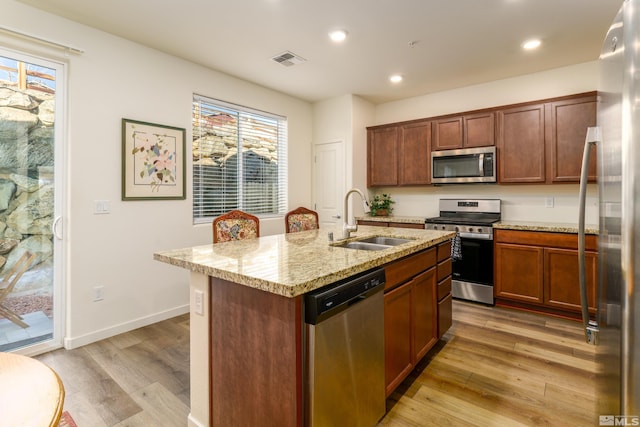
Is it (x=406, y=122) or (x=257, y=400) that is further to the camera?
(x=406, y=122)

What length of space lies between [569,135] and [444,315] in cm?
243

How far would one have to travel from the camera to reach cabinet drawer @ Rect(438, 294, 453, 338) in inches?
102

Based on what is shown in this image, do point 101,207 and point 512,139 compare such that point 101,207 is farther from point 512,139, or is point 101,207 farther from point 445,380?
point 512,139

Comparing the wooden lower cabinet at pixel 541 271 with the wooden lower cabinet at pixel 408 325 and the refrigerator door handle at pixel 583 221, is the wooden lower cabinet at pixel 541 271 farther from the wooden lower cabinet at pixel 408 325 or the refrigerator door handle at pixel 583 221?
the refrigerator door handle at pixel 583 221

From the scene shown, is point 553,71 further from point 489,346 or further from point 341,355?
point 341,355

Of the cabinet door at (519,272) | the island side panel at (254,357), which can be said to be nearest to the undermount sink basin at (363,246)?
the island side panel at (254,357)

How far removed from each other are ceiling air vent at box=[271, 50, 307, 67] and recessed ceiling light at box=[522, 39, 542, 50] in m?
2.19

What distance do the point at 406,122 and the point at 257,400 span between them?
13.3 feet

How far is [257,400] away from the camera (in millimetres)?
1406

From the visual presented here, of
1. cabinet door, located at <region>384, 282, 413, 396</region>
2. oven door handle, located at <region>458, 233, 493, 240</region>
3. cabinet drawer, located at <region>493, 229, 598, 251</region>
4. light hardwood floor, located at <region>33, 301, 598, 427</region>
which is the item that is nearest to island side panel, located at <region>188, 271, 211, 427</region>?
light hardwood floor, located at <region>33, 301, 598, 427</region>

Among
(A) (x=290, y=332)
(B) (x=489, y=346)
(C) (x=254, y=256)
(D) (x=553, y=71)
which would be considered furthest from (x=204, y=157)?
A: (D) (x=553, y=71)

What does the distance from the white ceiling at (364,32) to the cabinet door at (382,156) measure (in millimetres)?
908

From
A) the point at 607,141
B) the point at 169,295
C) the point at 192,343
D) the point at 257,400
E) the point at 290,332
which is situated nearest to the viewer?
the point at 607,141

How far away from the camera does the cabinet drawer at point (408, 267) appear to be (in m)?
1.86
